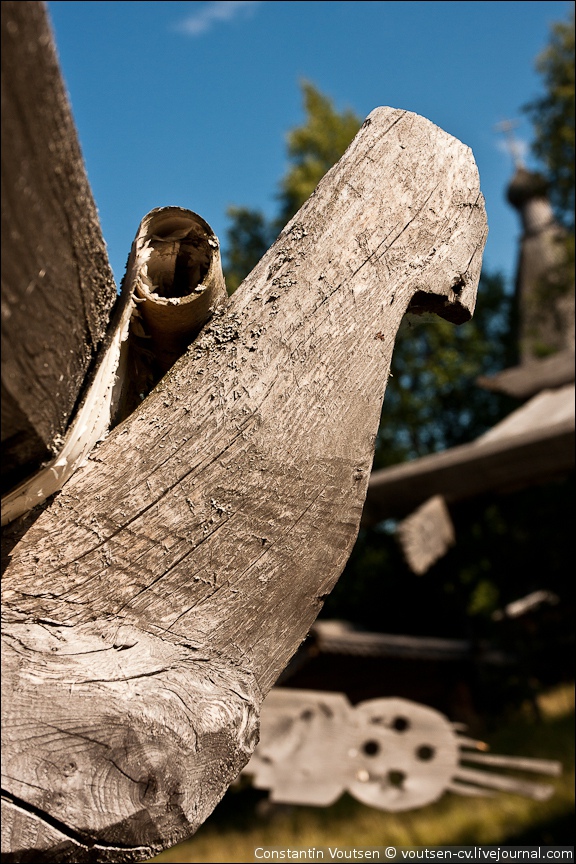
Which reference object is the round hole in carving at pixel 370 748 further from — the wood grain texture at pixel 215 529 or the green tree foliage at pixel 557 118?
the green tree foliage at pixel 557 118

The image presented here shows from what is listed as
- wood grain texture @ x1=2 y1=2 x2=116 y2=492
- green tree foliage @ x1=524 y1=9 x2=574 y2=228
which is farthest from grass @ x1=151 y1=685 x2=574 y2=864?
green tree foliage @ x1=524 y1=9 x2=574 y2=228

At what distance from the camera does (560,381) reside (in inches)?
227

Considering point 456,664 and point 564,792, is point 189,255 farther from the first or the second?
point 456,664

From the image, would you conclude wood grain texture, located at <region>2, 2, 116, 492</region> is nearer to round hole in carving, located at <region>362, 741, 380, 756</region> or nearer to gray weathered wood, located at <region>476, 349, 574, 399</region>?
round hole in carving, located at <region>362, 741, 380, 756</region>

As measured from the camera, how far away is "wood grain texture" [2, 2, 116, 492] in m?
0.71

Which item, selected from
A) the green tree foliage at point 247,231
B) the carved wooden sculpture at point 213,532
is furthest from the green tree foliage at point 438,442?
the carved wooden sculpture at point 213,532

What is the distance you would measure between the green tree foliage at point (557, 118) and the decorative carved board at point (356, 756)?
984 centimetres

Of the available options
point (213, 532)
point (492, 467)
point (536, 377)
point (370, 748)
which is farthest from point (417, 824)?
point (213, 532)

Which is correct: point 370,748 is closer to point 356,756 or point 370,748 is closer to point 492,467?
point 356,756

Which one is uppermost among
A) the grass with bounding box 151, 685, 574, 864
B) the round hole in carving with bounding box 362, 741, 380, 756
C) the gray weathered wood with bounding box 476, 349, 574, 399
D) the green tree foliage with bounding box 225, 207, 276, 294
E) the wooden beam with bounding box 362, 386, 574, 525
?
the green tree foliage with bounding box 225, 207, 276, 294

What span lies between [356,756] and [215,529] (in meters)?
3.80

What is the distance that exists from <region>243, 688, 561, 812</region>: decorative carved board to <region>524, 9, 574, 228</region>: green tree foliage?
984cm

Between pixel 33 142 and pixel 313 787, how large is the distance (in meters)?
4.23

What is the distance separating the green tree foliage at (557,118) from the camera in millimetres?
11414
